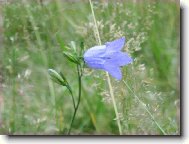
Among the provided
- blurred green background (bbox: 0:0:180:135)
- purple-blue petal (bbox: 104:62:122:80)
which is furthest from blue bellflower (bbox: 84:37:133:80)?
blurred green background (bbox: 0:0:180:135)

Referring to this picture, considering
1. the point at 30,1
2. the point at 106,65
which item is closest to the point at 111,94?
the point at 106,65

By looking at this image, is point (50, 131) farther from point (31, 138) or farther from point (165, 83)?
point (165, 83)

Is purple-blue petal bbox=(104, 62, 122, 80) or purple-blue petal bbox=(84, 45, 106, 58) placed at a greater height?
purple-blue petal bbox=(84, 45, 106, 58)

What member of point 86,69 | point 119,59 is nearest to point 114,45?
point 119,59

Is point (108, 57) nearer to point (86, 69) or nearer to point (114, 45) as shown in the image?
point (114, 45)

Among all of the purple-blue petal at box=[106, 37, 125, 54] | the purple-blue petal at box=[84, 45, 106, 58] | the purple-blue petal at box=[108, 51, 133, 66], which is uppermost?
the purple-blue petal at box=[106, 37, 125, 54]

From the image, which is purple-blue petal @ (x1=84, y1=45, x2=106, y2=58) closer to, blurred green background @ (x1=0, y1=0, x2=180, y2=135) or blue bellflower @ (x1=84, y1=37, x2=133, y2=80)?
blue bellflower @ (x1=84, y1=37, x2=133, y2=80)

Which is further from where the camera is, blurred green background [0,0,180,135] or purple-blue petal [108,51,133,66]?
blurred green background [0,0,180,135]

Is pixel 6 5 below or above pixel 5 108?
above
